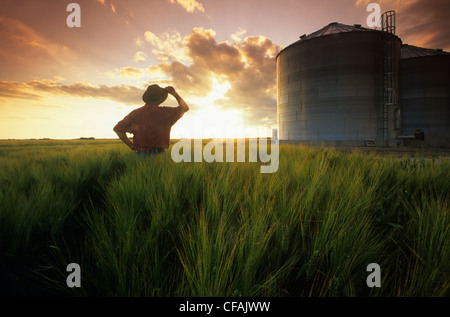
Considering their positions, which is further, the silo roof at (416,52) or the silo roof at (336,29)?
the silo roof at (416,52)

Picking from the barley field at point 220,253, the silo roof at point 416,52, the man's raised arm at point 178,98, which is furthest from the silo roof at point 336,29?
the barley field at point 220,253

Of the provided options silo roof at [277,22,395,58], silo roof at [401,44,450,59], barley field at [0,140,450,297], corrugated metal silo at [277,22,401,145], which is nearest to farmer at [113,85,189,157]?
barley field at [0,140,450,297]

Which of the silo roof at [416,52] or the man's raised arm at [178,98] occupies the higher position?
the silo roof at [416,52]

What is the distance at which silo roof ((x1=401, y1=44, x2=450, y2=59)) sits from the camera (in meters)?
13.7

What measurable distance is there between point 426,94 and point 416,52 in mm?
3846

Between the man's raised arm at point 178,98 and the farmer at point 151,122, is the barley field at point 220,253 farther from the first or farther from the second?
the man's raised arm at point 178,98

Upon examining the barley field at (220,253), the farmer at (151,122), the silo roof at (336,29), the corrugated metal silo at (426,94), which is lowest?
the barley field at (220,253)

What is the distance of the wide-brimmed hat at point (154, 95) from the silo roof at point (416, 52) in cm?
1929

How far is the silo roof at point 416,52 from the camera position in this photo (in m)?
13.7

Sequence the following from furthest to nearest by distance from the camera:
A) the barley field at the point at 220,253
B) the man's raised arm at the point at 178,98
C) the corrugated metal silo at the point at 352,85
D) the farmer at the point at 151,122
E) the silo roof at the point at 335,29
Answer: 1. the silo roof at the point at 335,29
2. the corrugated metal silo at the point at 352,85
3. the man's raised arm at the point at 178,98
4. the farmer at the point at 151,122
5. the barley field at the point at 220,253
